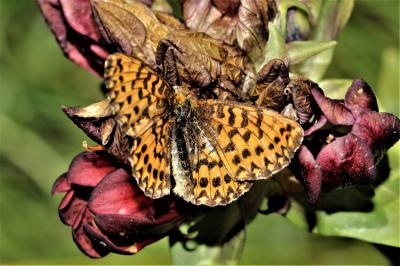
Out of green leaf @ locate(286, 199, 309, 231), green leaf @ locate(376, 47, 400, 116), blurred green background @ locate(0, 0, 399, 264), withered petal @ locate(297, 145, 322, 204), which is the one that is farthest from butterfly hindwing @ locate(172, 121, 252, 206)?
blurred green background @ locate(0, 0, 399, 264)

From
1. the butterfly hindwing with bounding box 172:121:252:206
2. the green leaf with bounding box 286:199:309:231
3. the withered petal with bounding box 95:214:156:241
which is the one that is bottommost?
the green leaf with bounding box 286:199:309:231

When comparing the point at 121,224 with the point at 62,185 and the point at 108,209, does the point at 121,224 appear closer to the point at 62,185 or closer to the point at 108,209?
the point at 108,209

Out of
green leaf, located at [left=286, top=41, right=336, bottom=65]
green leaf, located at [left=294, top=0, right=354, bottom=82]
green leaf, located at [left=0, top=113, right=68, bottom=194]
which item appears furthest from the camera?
green leaf, located at [left=0, top=113, right=68, bottom=194]

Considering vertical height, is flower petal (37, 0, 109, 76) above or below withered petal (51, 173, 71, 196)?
above

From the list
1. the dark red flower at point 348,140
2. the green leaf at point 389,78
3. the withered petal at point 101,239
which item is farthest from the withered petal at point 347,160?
the green leaf at point 389,78

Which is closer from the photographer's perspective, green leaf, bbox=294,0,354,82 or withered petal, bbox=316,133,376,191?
withered petal, bbox=316,133,376,191

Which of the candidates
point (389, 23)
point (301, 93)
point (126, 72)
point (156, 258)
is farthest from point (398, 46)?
point (126, 72)

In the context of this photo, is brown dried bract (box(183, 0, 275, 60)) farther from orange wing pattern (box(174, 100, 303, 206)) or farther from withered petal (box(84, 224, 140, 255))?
withered petal (box(84, 224, 140, 255))

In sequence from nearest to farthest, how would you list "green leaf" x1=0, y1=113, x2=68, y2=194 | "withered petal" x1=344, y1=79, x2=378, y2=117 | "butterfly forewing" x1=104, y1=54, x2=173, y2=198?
1. "butterfly forewing" x1=104, y1=54, x2=173, y2=198
2. "withered petal" x1=344, y1=79, x2=378, y2=117
3. "green leaf" x1=0, y1=113, x2=68, y2=194

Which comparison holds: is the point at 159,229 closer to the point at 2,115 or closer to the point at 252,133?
the point at 252,133
